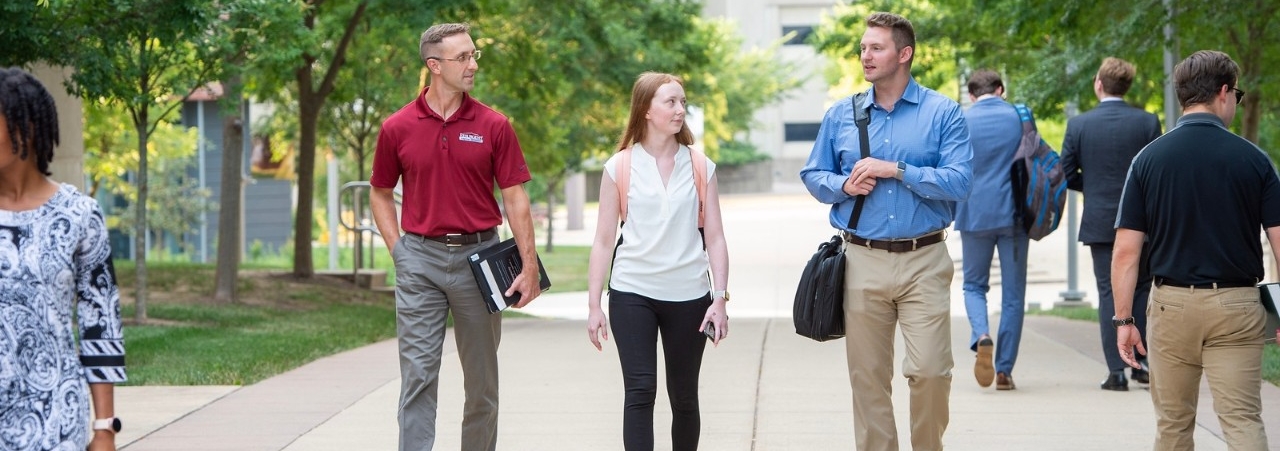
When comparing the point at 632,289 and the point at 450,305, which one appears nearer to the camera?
the point at 632,289

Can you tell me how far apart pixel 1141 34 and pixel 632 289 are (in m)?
8.15

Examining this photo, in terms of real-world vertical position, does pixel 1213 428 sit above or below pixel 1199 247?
below

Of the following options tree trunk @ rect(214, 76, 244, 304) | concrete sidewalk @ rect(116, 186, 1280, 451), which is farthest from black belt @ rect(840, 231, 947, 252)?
tree trunk @ rect(214, 76, 244, 304)

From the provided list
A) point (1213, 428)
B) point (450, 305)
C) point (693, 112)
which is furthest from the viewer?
point (693, 112)

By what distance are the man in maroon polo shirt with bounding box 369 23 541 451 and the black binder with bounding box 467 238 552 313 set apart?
1.6 inches

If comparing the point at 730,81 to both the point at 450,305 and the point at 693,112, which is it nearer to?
the point at 693,112

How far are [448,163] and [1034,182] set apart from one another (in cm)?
395

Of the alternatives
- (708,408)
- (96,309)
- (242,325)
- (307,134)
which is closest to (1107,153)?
(708,408)

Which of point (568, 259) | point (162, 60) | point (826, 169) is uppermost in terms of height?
point (162, 60)

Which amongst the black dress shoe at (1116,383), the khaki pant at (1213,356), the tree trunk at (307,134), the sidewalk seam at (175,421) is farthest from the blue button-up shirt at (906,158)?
the tree trunk at (307,134)

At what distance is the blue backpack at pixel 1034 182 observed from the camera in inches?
337

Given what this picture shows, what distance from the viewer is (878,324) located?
561 centimetres

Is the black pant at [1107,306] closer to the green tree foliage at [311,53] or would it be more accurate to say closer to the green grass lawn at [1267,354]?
the green grass lawn at [1267,354]

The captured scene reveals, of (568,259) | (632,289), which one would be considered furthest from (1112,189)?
(568,259)
